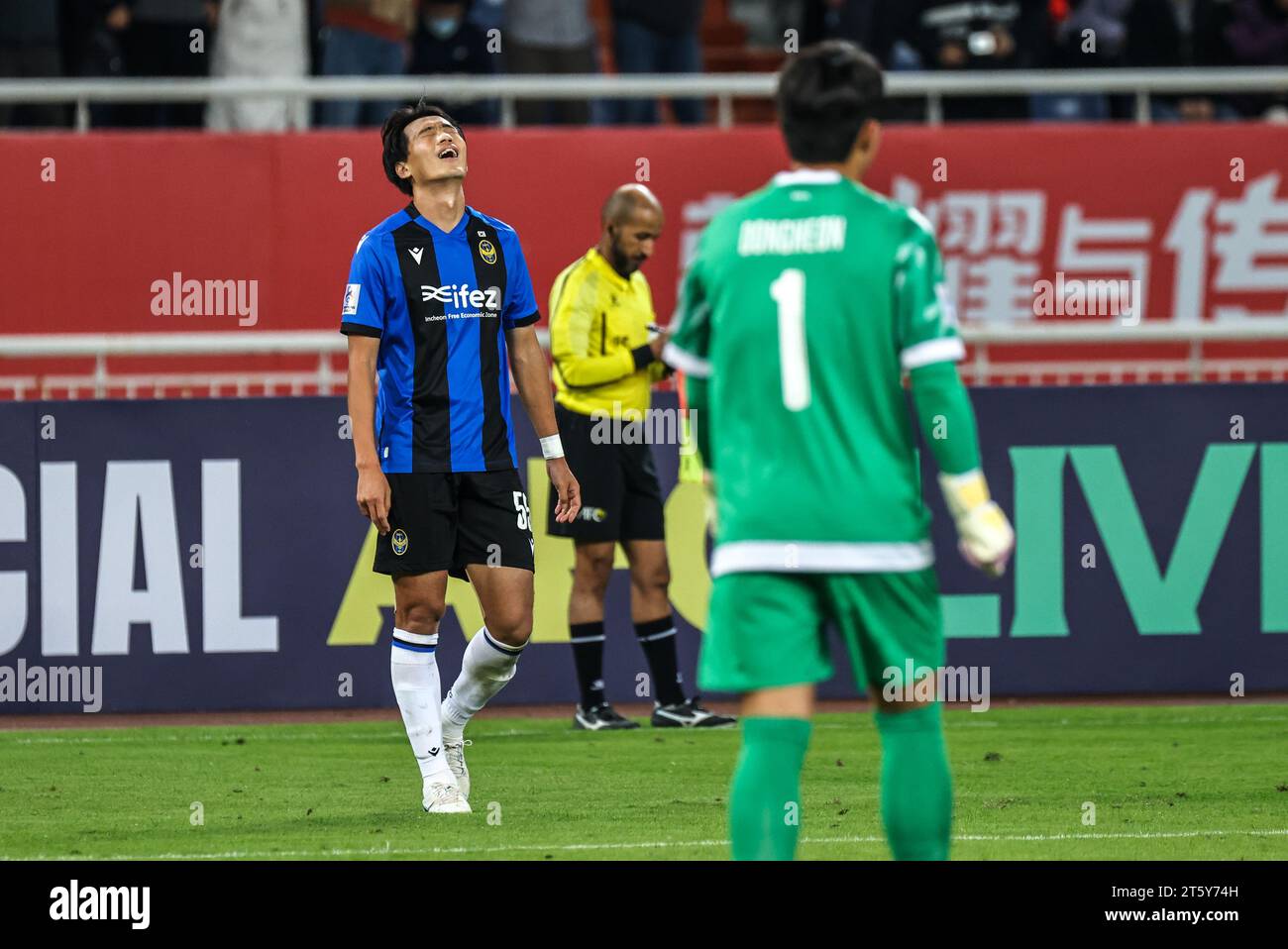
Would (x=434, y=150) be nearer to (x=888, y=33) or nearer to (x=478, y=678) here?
(x=478, y=678)

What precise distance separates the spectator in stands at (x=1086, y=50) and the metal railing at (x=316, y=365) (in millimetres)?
2833

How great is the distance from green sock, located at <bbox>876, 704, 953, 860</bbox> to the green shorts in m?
0.13

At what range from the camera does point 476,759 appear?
9.55 metres

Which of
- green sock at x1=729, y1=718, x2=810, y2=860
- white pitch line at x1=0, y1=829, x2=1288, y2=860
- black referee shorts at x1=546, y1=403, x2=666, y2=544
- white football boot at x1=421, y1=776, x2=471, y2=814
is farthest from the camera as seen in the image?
black referee shorts at x1=546, y1=403, x2=666, y2=544

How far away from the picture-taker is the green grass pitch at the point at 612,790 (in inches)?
279

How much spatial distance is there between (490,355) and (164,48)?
7.01 meters

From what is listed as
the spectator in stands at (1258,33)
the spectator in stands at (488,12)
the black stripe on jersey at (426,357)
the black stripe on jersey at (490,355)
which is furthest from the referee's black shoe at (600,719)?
the spectator in stands at (1258,33)

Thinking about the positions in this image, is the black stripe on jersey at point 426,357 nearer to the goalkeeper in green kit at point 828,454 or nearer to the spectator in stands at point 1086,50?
the goalkeeper in green kit at point 828,454

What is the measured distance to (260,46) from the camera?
13938mm

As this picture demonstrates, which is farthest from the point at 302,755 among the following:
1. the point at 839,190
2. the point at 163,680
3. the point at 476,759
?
the point at 839,190

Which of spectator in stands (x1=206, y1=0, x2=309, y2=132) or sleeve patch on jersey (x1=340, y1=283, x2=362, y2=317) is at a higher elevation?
spectator in stands (x1=206, y1=0, x2=309, y2=132)

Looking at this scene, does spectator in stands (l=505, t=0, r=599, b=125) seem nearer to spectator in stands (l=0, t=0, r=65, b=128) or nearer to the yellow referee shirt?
spectator in stands (l=0, t=0, r=65, b=128)

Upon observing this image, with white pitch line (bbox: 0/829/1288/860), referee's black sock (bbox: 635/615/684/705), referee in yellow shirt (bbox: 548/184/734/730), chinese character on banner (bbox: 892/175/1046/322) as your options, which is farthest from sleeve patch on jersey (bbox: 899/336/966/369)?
chinese character on banner (bbox: 892/175/1046/322)

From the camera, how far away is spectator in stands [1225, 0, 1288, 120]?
50.1ft
